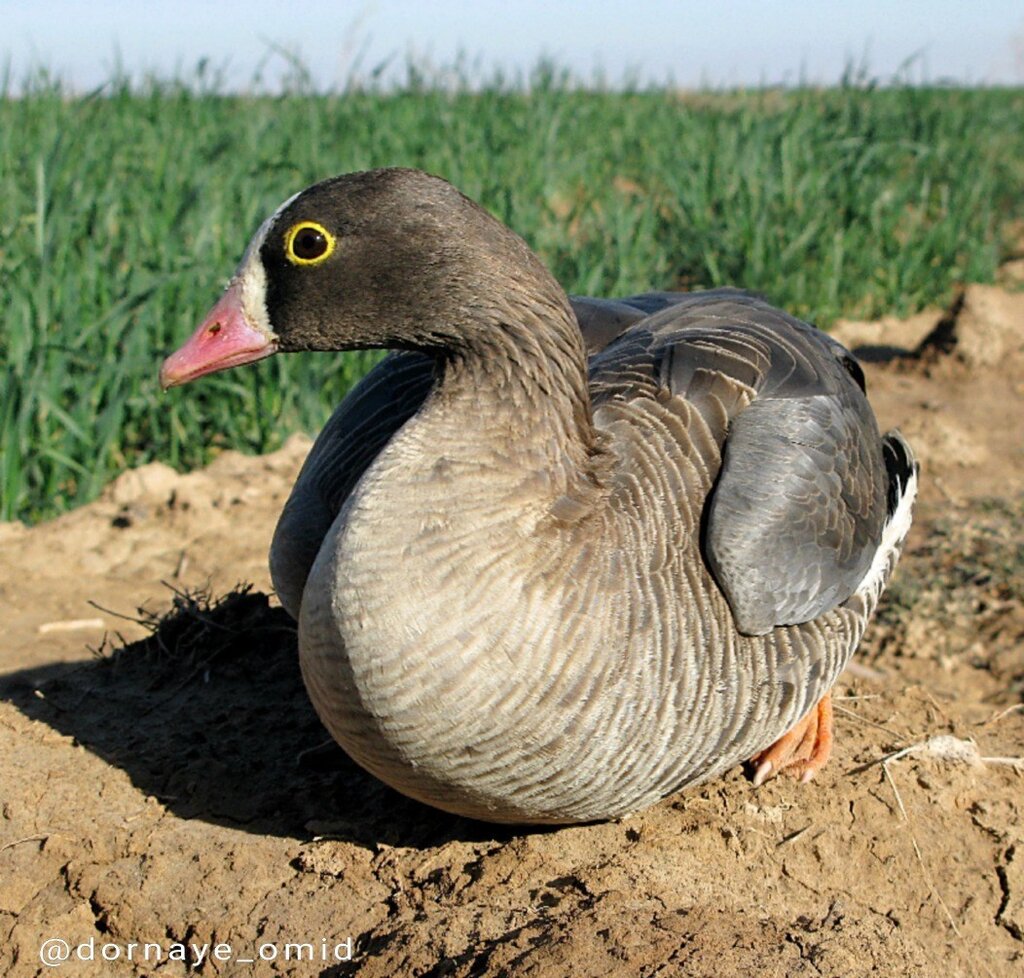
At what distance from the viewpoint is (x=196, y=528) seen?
21.8 feet

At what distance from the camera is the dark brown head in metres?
3.72

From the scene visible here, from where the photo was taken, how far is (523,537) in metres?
3.60

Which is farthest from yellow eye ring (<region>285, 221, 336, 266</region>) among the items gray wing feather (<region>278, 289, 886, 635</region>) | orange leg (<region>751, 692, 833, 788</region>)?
orange leg (<region>751, 692, 833, 788</region>)

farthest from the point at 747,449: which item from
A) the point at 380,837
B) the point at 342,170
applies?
the point at 342,170

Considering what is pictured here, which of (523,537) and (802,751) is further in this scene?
(802,751)

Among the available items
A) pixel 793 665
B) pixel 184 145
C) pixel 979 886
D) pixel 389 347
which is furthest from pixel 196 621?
pixel 184 145

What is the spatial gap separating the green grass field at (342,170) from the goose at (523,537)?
3.05 meters

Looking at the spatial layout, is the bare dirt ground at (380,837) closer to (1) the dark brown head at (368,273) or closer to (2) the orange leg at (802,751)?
(2) the orange leg at (802,751)

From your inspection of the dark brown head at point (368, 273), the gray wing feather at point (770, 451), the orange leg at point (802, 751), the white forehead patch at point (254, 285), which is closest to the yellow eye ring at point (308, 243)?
the dark brown head at point (368, 273)

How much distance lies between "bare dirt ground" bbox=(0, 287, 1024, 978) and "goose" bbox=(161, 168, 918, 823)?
310mm

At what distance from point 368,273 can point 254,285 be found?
323mm

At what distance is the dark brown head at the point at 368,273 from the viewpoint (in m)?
3.72

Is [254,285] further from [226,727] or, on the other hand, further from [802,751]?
[802,751]

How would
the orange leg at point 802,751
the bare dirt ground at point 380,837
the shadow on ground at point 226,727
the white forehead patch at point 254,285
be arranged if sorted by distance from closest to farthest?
the bare dirt ground at point 380,837, the white forehead patch at point 254,285, the shadow on ground at point 226,727, the orange leg at point 802,751
